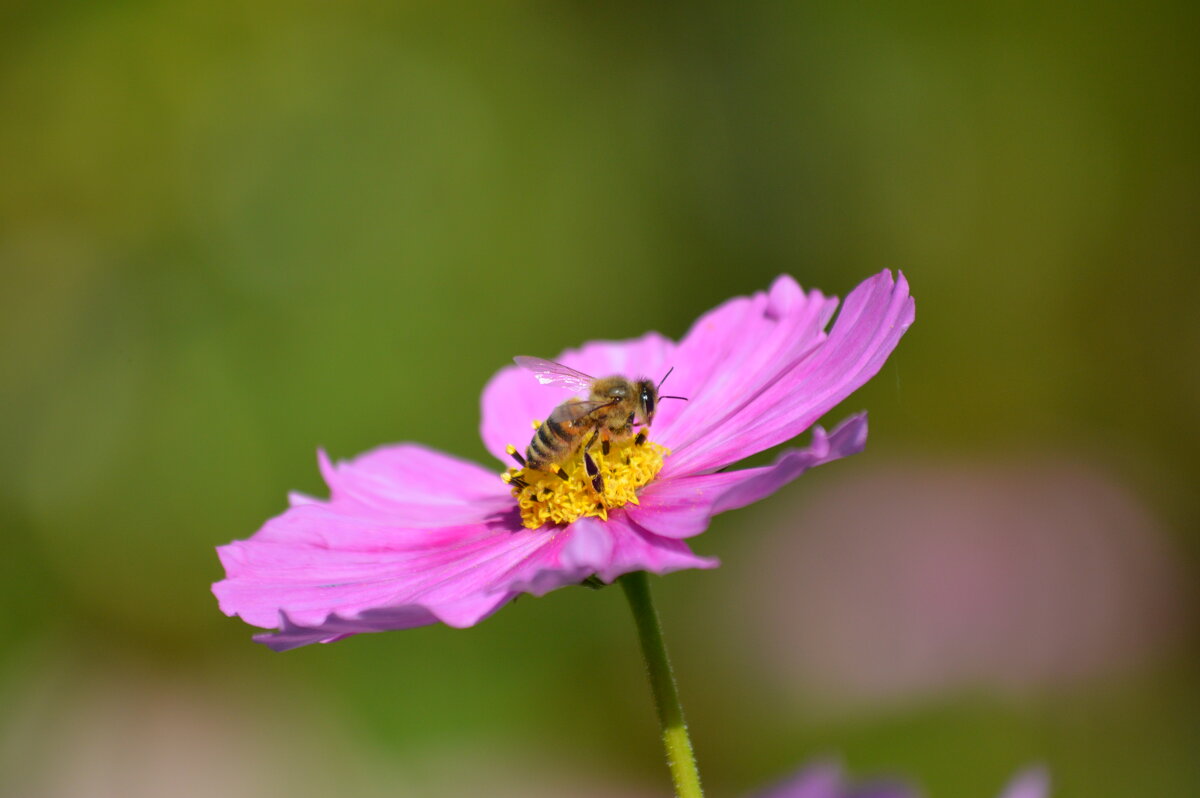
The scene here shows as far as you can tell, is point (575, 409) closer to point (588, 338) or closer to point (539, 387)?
point (539, 387)

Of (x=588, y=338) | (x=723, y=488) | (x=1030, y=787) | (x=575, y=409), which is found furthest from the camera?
(x=588, y=338)

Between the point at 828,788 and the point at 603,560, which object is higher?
the point at 603,560

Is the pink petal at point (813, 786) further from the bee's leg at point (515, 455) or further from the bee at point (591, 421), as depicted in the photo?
the bee's leg at point (515, 455)

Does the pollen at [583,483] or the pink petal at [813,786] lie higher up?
the pollen at [583,483]

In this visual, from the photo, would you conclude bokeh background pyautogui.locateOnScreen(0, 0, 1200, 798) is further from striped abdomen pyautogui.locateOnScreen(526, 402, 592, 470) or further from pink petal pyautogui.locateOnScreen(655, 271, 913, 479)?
striped abdomen pyautogui.locateOnScreen(526, 402, 592, 470)

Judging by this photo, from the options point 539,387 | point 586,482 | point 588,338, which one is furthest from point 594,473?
point 588,338

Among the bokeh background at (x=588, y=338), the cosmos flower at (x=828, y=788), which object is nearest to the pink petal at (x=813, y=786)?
the cosmos flower at (x=828, y=788)

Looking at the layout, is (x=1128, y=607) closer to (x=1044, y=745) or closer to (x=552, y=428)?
(x=1044, y=745)

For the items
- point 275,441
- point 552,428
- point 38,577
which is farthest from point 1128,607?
point 38,577
